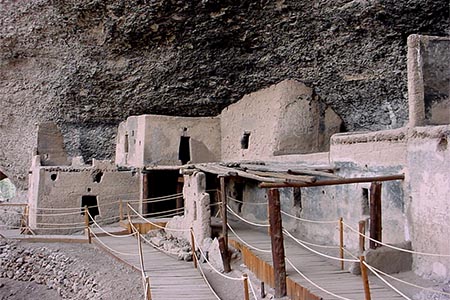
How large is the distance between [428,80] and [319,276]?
328 cm

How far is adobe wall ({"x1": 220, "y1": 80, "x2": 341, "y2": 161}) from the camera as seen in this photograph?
40.3 feet

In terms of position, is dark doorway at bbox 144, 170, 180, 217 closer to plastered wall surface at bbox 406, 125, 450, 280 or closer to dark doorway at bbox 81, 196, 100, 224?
dark doorway at bbox 81, 196, 100, 224

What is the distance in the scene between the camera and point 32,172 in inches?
502

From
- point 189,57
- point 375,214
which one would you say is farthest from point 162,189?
point 375,214

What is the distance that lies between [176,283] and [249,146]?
6.26 m

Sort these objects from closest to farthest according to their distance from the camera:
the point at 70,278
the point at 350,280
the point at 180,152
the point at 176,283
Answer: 1. the point at 350,280
2. the point at 176,283
3. the point at 70,278
4. the point at 180,152

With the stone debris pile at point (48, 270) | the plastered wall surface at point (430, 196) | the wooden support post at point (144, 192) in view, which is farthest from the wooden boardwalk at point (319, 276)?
the wooden support post at point (144, 192)

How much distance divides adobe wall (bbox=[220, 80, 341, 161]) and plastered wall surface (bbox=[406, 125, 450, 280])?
216 inches

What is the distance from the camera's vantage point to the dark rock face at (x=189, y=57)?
33.0 ft

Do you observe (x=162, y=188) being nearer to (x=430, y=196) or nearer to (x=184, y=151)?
(x=184, y=151)

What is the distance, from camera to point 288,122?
12.3 metres

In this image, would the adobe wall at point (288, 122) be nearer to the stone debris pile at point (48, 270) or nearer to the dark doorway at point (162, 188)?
the dark doorway at point (162, 188)

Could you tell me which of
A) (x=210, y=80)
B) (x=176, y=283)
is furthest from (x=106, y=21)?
(x=176, y=283)

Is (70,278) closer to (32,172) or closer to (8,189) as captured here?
(32,172)
